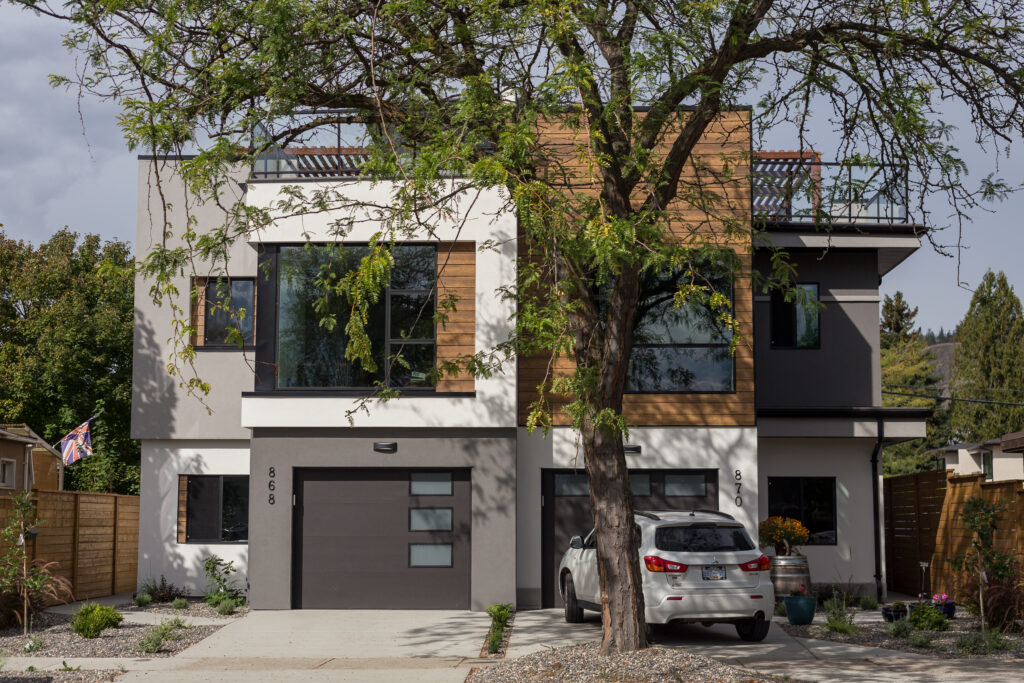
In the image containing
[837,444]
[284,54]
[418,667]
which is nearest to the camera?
[284,54]

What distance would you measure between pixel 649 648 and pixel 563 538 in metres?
6.60

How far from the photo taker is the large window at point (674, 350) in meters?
17.6

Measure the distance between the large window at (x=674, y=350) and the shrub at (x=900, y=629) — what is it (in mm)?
4791

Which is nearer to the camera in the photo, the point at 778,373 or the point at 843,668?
the point at 843,668

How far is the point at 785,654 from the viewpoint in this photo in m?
12.6

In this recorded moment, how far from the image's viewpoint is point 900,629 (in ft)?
45.2

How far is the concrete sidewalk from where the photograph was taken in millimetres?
11055

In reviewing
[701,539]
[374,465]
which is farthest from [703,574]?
[374,465]

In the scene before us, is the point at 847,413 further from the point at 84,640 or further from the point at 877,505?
the point at 84,640

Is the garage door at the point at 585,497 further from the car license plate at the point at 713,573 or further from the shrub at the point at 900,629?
the car license plate at the point at 713,573

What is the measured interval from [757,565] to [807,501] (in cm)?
651

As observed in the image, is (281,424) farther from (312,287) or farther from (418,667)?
(418,667)

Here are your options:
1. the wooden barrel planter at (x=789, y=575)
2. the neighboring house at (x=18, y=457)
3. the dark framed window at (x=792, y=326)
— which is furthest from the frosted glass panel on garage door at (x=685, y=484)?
the neighboring house at (x=18, y=457)

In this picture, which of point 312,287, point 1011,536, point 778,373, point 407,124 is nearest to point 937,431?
point 778,373
